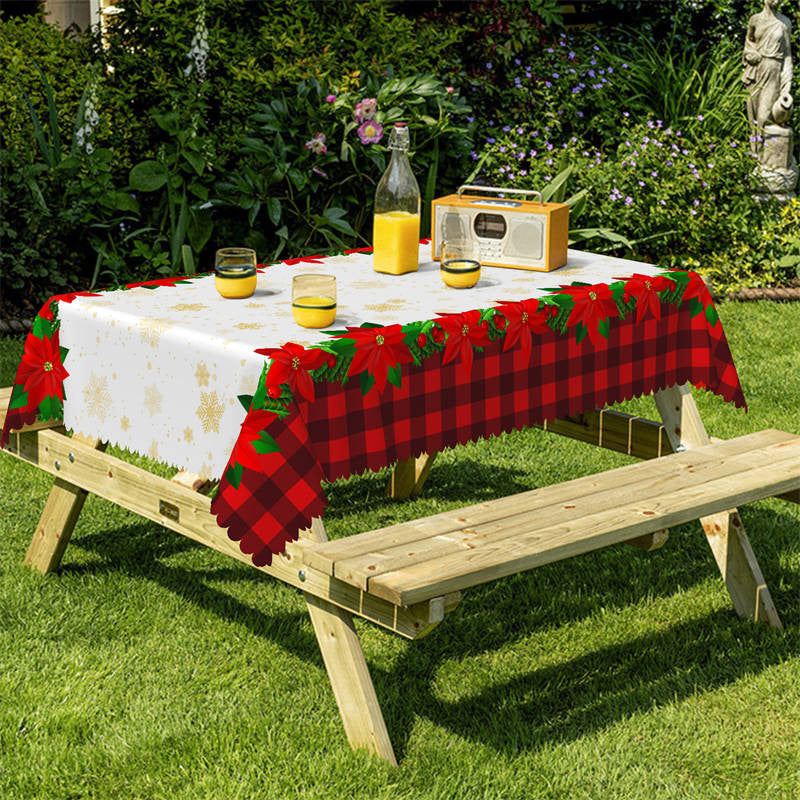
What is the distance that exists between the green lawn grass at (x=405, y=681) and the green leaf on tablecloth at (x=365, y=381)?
83 centimetres

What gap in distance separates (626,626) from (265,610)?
3.58ft

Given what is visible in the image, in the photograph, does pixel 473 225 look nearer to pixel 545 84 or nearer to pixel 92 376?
pixel 92 376

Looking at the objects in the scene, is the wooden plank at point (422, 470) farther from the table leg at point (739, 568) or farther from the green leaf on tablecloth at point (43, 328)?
the green leaf on tablecloth at point (43, 328)

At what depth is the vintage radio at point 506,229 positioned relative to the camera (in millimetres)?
4105

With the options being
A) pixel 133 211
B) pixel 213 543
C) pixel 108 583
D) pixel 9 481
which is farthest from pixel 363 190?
pixel 213 543

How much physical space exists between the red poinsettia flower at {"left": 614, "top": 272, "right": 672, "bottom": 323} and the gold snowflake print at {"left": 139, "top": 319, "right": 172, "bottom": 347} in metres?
→ 1.37

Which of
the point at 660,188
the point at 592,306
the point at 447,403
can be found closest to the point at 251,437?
the point at 447,403

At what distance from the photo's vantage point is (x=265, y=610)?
4137 mm

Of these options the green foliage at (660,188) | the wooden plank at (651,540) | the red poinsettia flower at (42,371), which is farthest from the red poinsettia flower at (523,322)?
the green foliage at (660,188)

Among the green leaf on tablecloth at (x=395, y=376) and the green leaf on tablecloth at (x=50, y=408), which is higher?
the green leaf on tablecloth at (x=395, y=376)

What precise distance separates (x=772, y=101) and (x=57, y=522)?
260 inches

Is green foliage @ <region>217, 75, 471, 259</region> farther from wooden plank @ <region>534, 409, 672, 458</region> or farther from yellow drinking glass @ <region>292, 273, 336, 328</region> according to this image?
yellow drinking glass @ <region>292, 273, 336, 328</region>

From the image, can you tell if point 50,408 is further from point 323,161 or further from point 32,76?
point 32,76

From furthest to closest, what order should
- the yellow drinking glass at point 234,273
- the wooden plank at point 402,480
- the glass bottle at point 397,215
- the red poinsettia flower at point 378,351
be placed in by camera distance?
the wooden plank at point 402,480
the glass bottle at point 397,215
the yellow drinking glass at point 234,273
the red poinsettia flower at point 378,351
